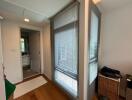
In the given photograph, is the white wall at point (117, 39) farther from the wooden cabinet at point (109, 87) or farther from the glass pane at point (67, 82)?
the glass pane at point (67, 82)

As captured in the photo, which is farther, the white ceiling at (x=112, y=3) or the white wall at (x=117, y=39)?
the white wall at (x=117, y=39)

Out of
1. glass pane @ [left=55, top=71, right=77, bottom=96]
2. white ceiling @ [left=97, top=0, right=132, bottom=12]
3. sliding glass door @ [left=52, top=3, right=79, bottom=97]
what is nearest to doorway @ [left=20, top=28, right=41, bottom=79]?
sliding glass door @ [left=52, top=3, right=79, bottom=97]

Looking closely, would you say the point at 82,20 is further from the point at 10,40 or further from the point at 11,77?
the point at 11,77

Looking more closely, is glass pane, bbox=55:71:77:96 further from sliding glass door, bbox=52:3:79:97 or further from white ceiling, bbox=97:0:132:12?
white ceiling, bbox=97:0:132:12

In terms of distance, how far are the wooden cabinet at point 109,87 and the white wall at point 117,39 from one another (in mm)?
475

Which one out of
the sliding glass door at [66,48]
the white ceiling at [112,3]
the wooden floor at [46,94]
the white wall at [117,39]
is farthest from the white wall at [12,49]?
the white wall at [117,39]

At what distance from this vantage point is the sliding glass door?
1.80 meters

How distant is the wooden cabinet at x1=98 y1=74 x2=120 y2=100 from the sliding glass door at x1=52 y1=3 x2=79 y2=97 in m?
0.70

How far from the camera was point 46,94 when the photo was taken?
7.39 ft

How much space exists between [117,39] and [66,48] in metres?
1.36

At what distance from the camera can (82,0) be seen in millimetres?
1454

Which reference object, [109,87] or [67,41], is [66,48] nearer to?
[67,41]

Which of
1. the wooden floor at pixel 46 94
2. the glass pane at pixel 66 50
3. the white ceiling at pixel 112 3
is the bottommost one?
the wooden floor at pixel 46 94

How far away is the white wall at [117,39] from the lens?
6.34ft
